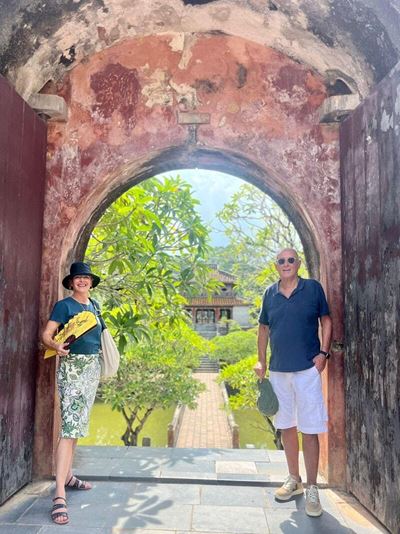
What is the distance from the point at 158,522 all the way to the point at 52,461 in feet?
3.49

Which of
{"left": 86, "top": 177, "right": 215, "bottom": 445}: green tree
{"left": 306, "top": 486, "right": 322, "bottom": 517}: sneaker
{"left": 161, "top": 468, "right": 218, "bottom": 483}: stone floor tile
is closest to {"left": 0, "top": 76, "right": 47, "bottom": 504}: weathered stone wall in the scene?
{"left": 161, "top": 468, "right": 218, "bottom": 483}: stone floor tile

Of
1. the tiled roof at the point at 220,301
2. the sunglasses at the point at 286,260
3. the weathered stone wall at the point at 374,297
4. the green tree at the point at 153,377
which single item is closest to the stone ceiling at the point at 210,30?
the weathered stone wall at the point at 374,297

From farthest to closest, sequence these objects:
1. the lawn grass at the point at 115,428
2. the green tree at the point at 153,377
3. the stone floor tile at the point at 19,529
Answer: the lawn grass at the point at 115,428 → the green tree at the point at 153,377 → the stone floor tile at the point at 19,529

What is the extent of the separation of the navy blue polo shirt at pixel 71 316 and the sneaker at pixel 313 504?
1523 millimetres

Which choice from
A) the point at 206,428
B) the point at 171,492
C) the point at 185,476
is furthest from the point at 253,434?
the point at 171,492

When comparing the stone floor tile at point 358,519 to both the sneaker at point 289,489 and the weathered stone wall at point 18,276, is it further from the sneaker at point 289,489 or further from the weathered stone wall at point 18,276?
the weathered stone wall at point 18,276

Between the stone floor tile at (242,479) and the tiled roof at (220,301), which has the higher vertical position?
the tiled roof at (220,301)

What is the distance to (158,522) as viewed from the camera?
2.57 m

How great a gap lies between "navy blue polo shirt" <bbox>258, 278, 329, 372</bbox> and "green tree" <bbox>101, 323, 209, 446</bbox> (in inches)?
209

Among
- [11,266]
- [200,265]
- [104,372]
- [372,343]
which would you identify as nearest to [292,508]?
[372,343]

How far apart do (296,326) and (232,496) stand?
1.17m

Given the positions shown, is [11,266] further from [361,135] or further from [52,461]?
[361,135]

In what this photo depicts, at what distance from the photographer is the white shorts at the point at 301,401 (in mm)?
2797

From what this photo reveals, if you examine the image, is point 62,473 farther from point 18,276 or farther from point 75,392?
point 18,276
